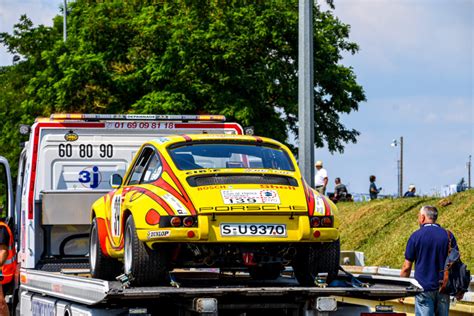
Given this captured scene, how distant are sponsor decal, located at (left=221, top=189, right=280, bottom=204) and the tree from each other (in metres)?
32.1

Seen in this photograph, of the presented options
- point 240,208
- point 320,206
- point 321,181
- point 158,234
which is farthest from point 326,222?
point 321,181

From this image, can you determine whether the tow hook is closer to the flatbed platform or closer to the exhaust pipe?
the flatbed platform

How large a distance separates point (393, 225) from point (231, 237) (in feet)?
69.8

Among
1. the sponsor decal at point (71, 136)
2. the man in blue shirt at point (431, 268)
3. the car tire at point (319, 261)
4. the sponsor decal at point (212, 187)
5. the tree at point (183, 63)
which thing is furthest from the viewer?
the tree at point (183, 63)

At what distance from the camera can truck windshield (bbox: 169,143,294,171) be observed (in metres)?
11.7

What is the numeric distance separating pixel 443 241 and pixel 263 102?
33.1 meters

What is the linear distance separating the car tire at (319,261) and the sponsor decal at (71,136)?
5558mm

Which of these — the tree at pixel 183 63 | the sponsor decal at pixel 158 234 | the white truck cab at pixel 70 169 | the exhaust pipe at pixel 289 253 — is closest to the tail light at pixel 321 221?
the exhaust pipe at pixel 289 253

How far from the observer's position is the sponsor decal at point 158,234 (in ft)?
35.6

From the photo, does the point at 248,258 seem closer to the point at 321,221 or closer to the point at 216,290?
the point at 321,221

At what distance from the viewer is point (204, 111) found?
43.9 meters

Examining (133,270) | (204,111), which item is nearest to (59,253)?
(133,270)

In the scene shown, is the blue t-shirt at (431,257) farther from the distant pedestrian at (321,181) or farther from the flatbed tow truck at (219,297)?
the distant pedestrian at (321,181)

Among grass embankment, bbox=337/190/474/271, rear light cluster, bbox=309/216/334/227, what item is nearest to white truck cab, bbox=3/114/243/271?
rear light cluster, bbox=309/216/334/227
